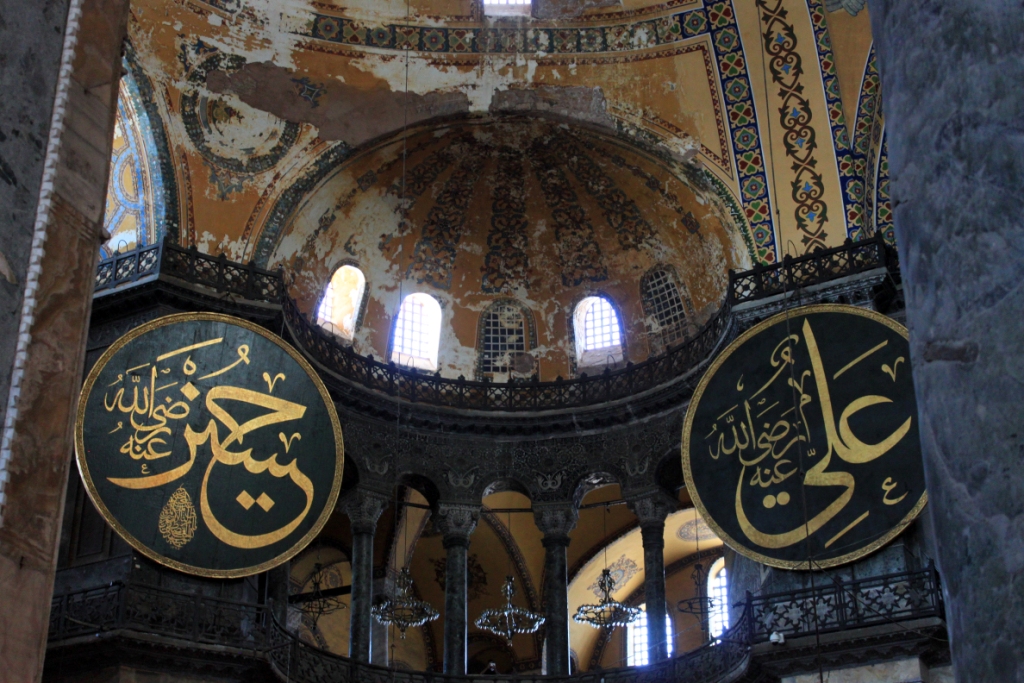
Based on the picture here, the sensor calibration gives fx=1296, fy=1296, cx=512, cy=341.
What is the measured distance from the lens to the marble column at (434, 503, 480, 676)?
1391cm

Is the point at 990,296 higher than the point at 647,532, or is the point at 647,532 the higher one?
the point at 647,532

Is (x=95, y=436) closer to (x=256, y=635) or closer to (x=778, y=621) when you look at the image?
(x=256, y=635)

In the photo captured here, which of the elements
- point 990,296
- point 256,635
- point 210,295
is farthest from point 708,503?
point 990,296

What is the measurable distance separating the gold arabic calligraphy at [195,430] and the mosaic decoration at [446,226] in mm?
3205

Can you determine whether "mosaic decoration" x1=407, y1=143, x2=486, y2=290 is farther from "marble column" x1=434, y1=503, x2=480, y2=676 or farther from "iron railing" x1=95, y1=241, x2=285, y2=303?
"marble column" x1=434, y1=503, x2=480, y2=676

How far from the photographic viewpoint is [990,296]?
246 cm

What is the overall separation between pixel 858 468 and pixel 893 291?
206 cm

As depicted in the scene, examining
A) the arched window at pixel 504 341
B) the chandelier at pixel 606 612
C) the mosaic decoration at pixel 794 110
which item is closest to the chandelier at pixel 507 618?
the chandelier at pixel 606 612

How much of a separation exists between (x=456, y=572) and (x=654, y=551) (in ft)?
7.29

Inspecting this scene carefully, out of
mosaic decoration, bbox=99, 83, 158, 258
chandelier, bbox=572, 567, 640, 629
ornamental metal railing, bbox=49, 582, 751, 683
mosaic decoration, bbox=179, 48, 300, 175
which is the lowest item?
ornamental metal railing, bbox=49, 582, 751, 683

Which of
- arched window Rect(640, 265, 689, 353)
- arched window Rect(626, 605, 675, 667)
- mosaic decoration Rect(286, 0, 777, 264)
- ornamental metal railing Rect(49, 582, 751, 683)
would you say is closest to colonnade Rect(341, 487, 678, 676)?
ornamental metal railing Rect(49, 582, 751, 683)

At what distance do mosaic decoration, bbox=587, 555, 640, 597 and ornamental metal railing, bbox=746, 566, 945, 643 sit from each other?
21.7ft

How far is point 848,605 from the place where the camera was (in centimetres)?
1119

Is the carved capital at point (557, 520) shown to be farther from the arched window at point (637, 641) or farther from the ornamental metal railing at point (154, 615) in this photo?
the arched window at point (637, 641)
